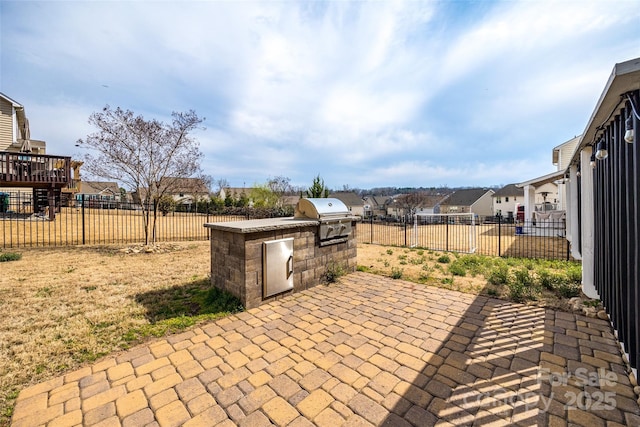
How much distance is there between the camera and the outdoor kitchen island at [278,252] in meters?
3.99

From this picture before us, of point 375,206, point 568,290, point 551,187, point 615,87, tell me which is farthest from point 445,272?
point 375,206

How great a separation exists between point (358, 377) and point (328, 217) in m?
3.27

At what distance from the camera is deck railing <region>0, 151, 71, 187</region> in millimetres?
10977

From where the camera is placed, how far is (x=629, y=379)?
2.35 m

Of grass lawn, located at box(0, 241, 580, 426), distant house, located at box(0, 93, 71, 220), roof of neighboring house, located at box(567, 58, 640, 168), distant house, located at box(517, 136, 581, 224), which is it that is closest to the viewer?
roof of neighboring house, located at box(567, 58, 640, 168)

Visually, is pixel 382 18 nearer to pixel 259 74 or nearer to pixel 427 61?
pixel 427 61

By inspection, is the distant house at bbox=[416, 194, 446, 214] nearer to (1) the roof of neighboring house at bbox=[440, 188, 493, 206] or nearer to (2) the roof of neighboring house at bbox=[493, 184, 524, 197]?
(1) the roof of neighboring house at bbox=[440, 188, 493, 206]

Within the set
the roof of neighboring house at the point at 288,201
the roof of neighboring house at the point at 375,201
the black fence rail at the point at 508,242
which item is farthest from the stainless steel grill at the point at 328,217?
the roof of neighboring house at the point at 375,201

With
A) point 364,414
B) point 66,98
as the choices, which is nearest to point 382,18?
point 364,414

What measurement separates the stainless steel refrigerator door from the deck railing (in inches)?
532

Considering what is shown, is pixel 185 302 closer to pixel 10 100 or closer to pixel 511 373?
pixel 511 373

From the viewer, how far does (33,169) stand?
11.7 meters

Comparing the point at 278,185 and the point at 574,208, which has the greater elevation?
the point at 278,185

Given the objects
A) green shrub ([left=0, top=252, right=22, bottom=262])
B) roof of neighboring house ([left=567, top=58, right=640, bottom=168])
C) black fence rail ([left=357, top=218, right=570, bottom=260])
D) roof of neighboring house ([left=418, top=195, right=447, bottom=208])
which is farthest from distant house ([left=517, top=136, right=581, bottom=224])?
roof of neighboring house ([left=418, top=195, right=447, bottom=208])
